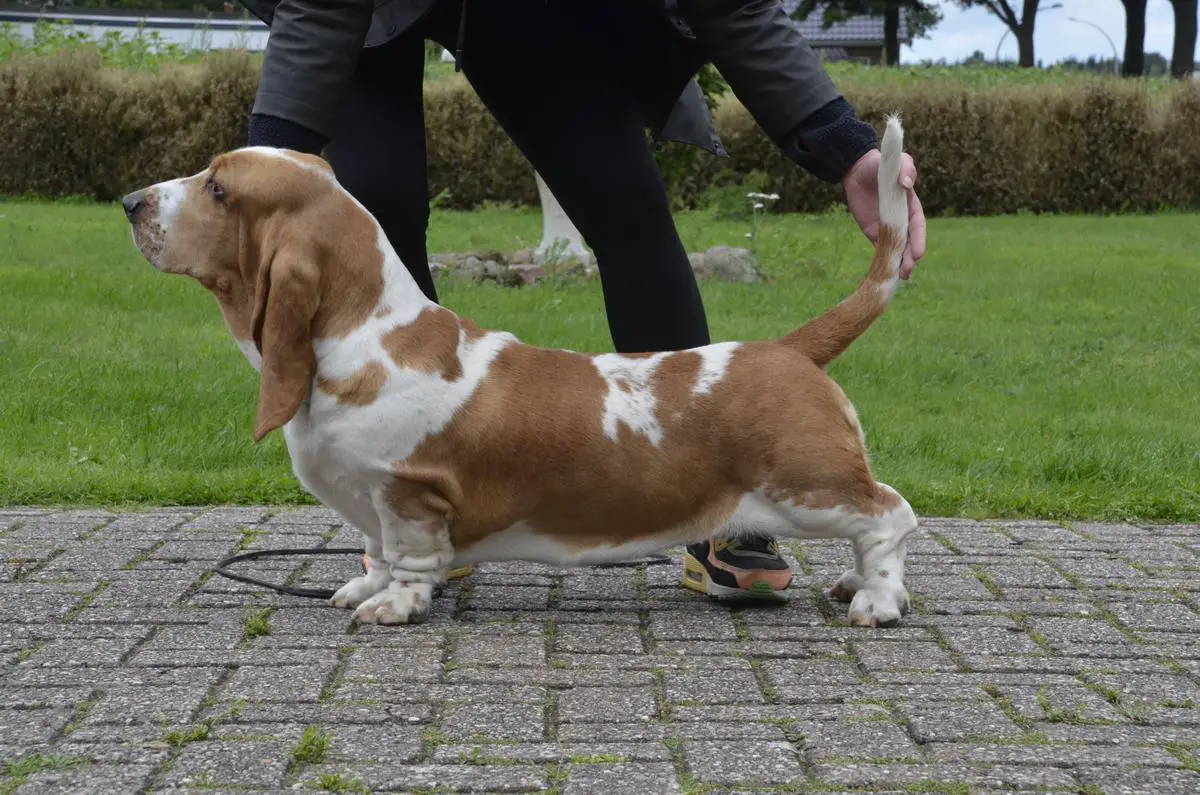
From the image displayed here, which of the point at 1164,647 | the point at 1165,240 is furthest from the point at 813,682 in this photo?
the point at 1165,240

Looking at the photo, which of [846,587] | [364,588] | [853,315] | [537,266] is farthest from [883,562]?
[537,266]

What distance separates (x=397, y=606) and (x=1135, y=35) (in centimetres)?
4334

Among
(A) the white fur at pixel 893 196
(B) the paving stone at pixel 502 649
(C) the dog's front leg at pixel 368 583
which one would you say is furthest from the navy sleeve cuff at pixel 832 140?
(C) the dog's front leg at pixel 368 583

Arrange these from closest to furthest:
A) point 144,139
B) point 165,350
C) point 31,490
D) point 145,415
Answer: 1. point 31,490
2. point 145,415
3. point 165,350
4. point 144,139

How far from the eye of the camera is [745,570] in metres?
3.81

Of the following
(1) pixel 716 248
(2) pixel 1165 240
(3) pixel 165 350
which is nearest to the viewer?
(3) pixel 165 350

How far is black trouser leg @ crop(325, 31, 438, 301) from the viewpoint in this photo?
3.83 m

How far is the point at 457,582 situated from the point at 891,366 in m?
4.56

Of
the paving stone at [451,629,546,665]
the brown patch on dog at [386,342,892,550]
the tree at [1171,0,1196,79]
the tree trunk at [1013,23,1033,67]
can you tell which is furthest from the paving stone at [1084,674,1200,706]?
the tree trunk at [1013,23,1033,67]

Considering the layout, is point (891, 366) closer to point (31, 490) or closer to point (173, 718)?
point (31, 490)

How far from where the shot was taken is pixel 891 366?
8.13 meters

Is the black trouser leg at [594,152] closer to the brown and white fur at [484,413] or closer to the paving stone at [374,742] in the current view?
the brown and white fur at [484,413]

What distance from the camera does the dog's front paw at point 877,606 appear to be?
3615 mm

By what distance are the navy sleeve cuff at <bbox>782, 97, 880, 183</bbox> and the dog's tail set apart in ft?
0.33
